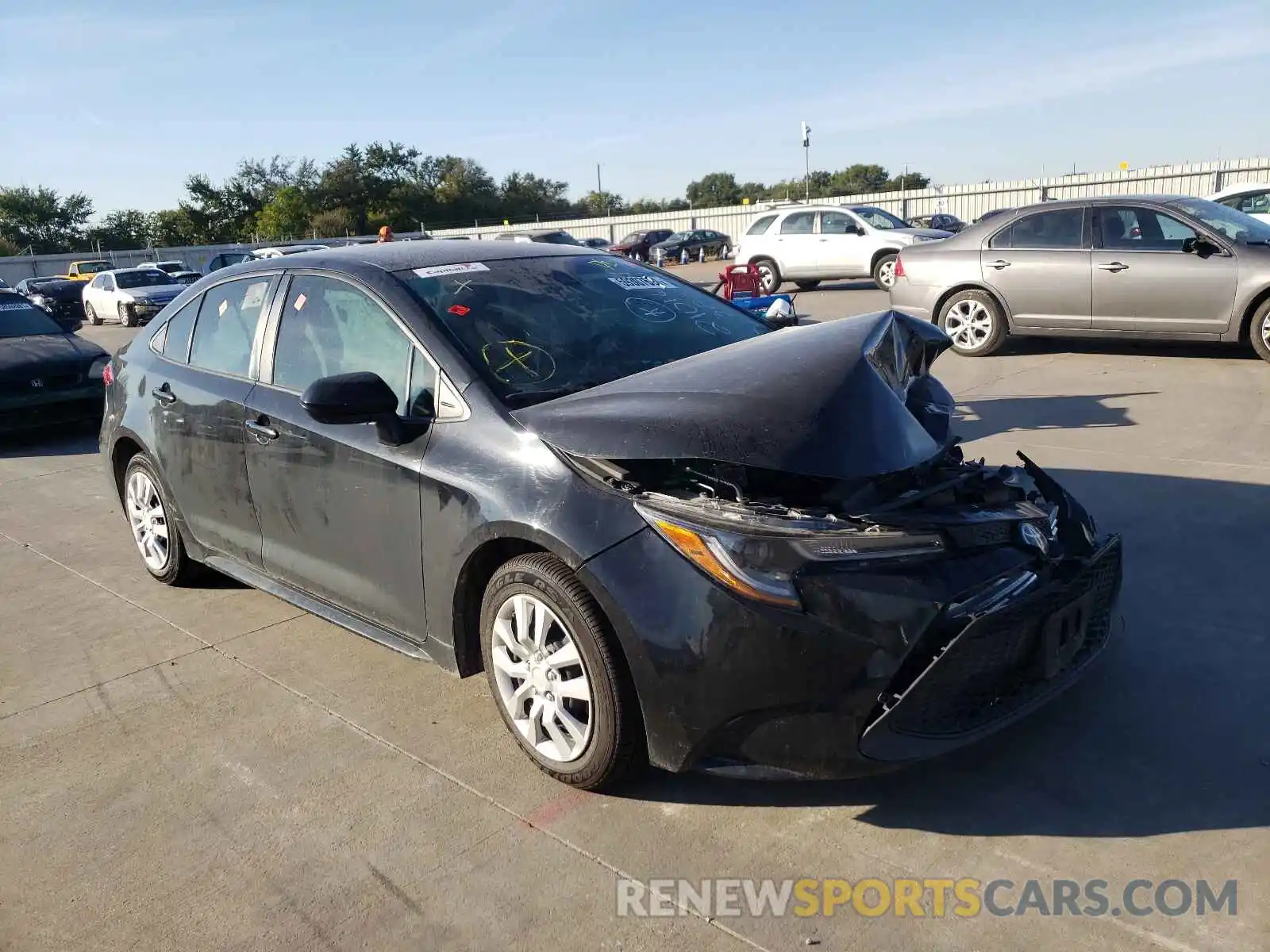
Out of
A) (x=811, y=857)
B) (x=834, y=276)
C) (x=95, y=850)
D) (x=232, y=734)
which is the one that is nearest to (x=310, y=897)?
(x=95, y=850)

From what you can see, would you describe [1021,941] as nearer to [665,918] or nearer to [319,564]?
[665,918]

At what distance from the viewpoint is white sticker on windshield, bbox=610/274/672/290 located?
4.41m

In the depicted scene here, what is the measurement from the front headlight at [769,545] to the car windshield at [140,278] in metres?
27.3

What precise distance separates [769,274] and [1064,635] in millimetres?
16933

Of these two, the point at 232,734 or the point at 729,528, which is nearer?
the point at 729,528

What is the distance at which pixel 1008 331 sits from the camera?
10469 mm

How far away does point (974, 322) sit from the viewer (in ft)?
35.0

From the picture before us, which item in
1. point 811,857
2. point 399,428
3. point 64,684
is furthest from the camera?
point 64,684

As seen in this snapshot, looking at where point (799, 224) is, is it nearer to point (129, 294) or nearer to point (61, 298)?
point (129, 294)

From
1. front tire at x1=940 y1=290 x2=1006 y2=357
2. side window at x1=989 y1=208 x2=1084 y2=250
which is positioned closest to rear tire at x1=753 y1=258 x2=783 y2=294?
front tire at x1=940 y1=290 x2=1006 y2=357

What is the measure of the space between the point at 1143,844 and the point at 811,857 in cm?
87

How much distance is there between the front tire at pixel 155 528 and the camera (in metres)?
5.16

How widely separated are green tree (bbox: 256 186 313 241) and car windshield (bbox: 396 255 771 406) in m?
68.7

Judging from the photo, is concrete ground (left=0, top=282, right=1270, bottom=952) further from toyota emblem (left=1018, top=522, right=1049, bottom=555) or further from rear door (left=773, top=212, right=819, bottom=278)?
rear door (left=773, top=212, right=819, bottom=278)
